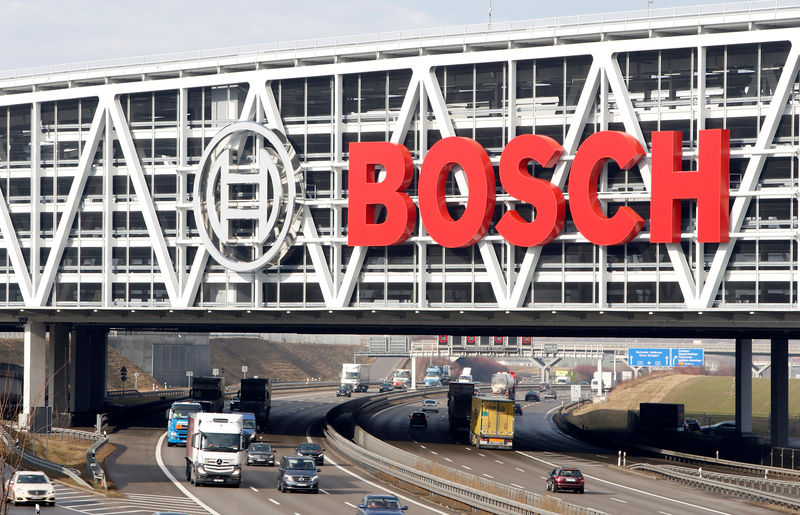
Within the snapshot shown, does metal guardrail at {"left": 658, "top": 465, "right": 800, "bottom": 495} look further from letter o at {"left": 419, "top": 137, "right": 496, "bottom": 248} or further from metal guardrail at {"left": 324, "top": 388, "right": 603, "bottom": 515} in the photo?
letter o at {"left": 419, "top": 137, "right": 496, "bottom": 248}

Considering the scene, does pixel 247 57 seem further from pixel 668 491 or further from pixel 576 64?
pixel 668 491

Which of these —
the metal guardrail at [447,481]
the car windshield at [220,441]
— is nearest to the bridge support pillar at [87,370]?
the metal guardrail at [447,481]

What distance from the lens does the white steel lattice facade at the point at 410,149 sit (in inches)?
2872

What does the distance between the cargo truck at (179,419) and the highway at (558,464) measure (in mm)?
15580

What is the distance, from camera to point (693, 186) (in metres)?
71.6

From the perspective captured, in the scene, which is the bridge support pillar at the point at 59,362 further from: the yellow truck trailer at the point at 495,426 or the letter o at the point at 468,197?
the letter o at the point at 468,197

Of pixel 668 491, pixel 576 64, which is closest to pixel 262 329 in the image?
pixel 576 64

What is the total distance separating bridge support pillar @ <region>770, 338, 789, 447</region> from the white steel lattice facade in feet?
69.4

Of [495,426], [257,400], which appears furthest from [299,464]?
[257,400]

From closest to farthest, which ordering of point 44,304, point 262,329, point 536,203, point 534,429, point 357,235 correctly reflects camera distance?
1. point 536,203
2. point 357,235
3. point 44,304
4. point 262,329
5. point 534,429

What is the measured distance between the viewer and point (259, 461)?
68000mm

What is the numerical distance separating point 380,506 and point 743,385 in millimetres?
64685

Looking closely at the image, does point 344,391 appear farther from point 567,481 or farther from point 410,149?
point 567,481

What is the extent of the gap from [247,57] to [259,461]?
3254 cm
